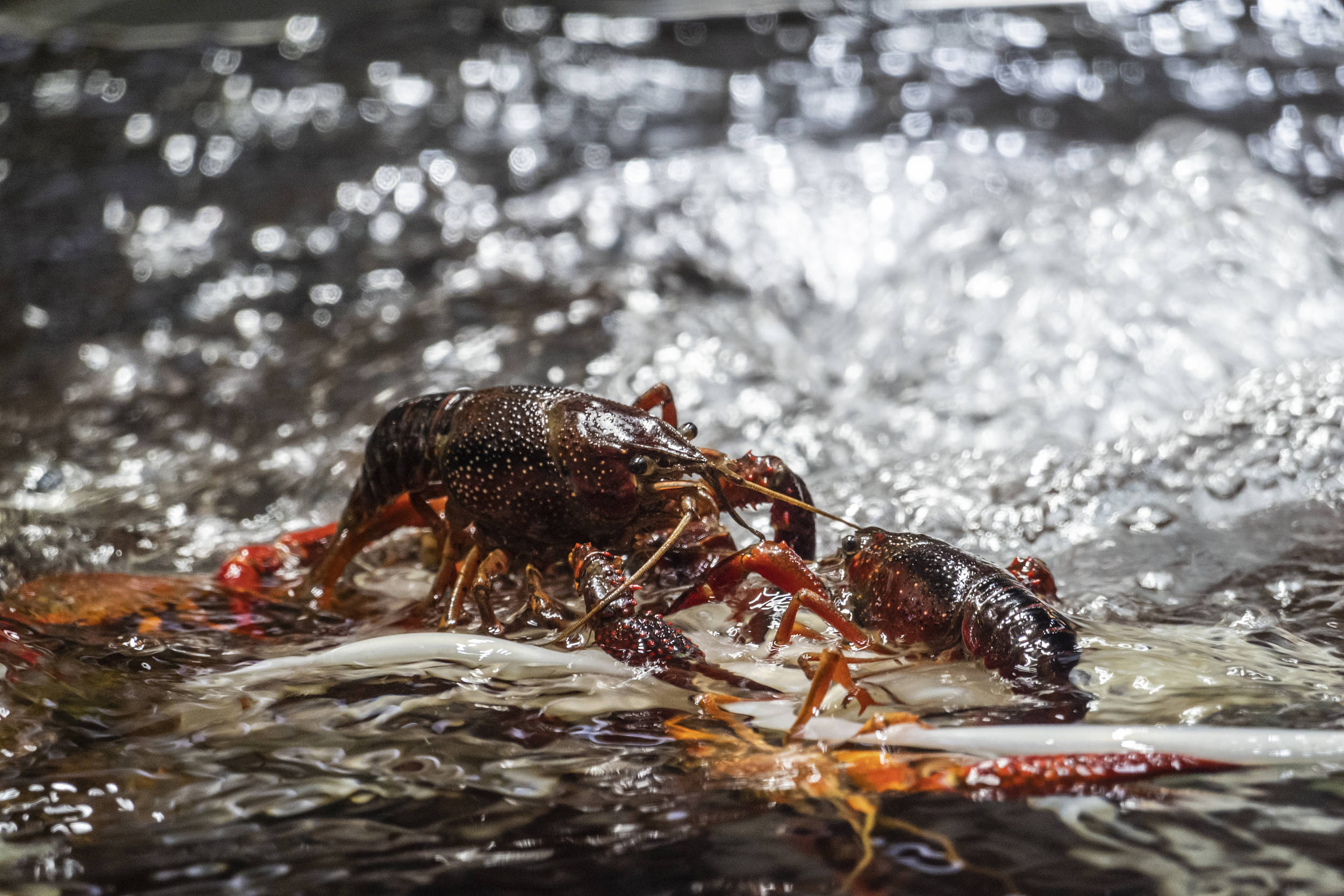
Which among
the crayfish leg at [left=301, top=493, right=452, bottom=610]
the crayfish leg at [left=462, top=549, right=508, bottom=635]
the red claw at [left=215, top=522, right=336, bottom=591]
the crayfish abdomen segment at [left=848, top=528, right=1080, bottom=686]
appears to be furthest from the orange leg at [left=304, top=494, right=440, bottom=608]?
the crayfish abdomen segment at [left=848, top=528, right=1080, bottom=686]

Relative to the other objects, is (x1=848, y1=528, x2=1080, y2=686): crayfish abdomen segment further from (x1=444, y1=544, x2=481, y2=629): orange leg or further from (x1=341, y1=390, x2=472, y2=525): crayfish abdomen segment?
(x1=341, y1=390, x2=472, y2=525): crayfish abdomen segment

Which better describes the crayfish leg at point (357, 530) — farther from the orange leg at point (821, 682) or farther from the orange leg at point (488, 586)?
the orange leg at point (821, 682)

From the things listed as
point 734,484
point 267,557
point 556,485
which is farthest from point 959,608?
point 267,557

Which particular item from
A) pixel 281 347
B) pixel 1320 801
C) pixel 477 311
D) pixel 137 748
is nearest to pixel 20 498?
pixel 281 347

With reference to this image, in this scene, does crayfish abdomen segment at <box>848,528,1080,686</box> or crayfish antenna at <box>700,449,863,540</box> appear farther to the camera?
crayfish antenna at <box>700,449,863,540</box>

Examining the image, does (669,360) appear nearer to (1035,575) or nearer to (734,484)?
(734,484)

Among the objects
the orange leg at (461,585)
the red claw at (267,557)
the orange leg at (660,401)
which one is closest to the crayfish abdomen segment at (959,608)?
the orange leg at (660,401)

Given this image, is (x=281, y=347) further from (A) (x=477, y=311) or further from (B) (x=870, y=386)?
(B) (x=870, y=386)
